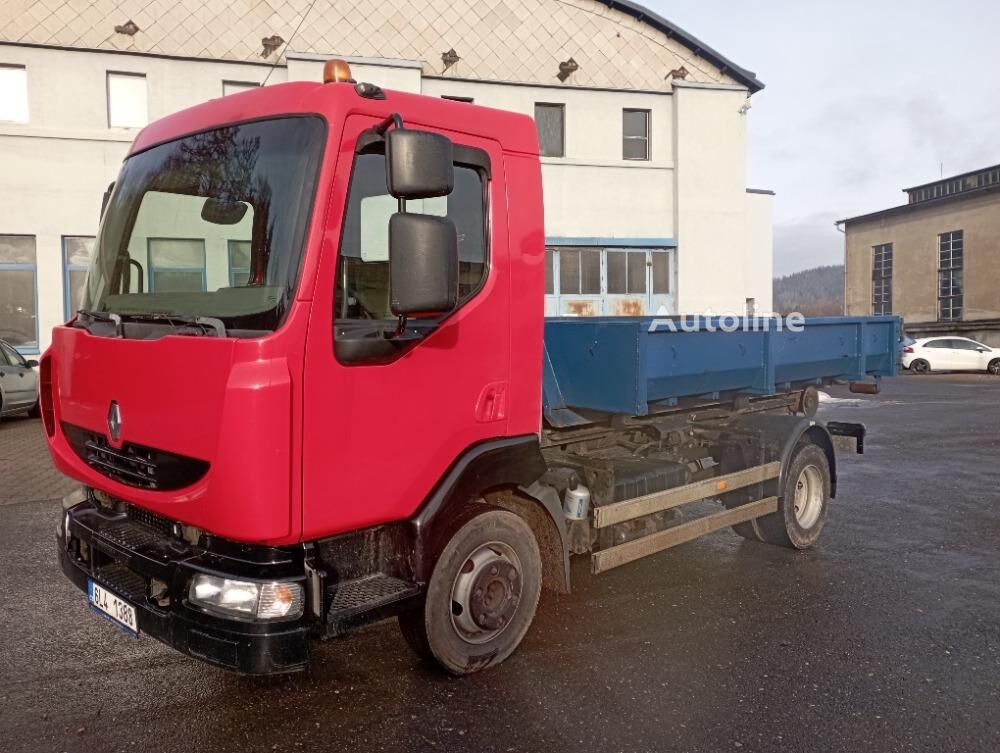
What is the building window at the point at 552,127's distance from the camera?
69.0 feet

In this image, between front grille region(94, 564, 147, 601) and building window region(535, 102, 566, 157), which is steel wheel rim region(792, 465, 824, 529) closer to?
front grille region(94, 564, 147, 601)

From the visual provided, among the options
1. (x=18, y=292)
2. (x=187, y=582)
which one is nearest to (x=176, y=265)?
(x=187, y=582)

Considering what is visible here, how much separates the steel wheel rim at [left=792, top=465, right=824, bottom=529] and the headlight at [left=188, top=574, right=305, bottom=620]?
14.5 ft

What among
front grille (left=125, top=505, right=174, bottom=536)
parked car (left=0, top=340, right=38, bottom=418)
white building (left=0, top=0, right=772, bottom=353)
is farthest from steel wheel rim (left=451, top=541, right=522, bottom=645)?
white building (left=0, top=0, right=772, bottom=353)

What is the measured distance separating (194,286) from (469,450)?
1.42m

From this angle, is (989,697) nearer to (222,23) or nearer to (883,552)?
(883,552)

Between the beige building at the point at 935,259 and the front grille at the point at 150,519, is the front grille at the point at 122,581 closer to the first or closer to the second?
the front grille at the point at 150,519

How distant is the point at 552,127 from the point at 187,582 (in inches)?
773

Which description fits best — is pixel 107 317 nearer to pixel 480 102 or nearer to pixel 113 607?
pixel 113 607

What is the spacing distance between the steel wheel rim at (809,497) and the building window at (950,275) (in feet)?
131

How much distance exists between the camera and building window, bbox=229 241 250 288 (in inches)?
128

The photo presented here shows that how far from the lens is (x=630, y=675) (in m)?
4.03

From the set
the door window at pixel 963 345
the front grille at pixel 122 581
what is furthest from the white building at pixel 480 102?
the front grille at pixel 122 581

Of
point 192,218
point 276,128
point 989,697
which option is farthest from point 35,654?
point 989,697
